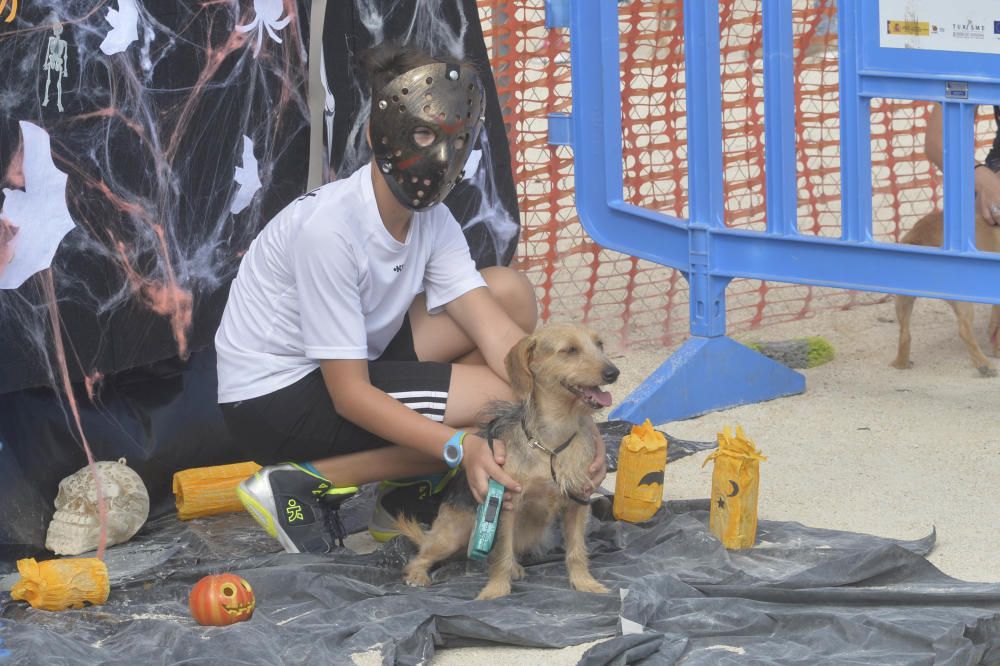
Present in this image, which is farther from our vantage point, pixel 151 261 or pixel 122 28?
pixel 151 261

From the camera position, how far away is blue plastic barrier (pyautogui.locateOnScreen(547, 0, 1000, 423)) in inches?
215

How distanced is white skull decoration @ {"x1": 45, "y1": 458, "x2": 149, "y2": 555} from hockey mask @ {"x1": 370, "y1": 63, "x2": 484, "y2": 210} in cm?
144

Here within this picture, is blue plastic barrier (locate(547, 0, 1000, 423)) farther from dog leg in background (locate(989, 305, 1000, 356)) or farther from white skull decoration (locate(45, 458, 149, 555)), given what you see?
white skull decoration (locate(45, 458, 149, 555))

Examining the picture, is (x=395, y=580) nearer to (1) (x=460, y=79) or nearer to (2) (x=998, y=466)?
(1) (x=460, y=79)

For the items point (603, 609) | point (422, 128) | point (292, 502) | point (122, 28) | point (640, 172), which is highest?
point (122, 28)

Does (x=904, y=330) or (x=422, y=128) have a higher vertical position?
(x=422, y=128)

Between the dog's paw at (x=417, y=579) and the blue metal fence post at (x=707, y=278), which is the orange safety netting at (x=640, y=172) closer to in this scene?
the blue metal fence post at (x=707, y=278)

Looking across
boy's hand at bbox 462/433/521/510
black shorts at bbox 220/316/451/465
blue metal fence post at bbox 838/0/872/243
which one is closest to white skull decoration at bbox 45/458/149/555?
black shorts at bbox 220/316/451/465

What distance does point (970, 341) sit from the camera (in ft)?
20.7

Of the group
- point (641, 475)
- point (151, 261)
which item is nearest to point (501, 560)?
point (641, 475)

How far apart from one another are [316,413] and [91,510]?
0.89 metres

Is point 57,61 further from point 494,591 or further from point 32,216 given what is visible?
point 494,591

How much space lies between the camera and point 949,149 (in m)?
5.47

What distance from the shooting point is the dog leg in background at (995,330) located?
21.9 feet
